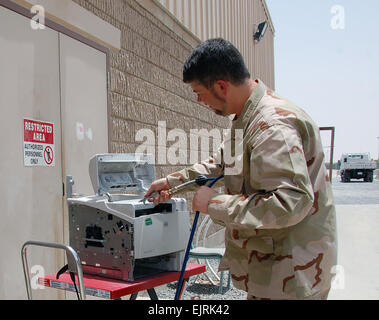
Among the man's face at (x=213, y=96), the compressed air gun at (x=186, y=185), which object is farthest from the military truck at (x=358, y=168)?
the man's face at (x=213, y=96)

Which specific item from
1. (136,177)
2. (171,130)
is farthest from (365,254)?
(136,177)

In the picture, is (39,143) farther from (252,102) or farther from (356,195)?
(356,195)

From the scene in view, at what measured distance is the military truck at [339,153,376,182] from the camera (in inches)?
1304

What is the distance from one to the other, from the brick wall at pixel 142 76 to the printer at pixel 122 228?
1563 millimetres

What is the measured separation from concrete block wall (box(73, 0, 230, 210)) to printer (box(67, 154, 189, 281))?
154cm

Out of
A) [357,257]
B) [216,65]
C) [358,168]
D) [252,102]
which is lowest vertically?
[357,257]

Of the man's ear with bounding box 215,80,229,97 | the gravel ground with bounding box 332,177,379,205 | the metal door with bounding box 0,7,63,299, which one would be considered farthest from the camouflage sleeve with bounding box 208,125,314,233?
the gravel ground with bounding box 332,177,379,205

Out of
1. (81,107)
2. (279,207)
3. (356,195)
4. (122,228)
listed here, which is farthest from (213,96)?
(356,195)

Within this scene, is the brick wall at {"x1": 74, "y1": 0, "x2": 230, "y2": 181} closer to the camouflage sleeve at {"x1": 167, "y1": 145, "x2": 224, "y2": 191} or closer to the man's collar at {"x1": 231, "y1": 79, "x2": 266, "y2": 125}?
the camouflage sleeve at {"x1": 167, "y1": 145, "x2": 224, "y2": 191}

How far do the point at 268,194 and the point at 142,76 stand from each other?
11.6ft

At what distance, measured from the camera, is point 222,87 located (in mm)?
1880

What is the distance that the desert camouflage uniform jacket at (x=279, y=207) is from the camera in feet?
5.27
